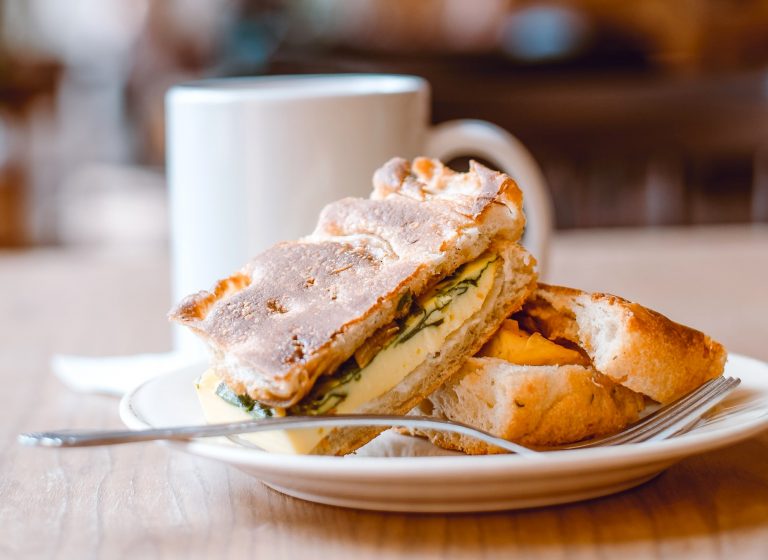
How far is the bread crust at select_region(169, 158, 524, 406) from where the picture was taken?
2.59 feet

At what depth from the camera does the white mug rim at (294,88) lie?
1.26 metres

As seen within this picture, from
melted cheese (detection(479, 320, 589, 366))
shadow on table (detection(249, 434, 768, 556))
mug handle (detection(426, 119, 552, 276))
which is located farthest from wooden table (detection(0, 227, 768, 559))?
mug handle (detection(426, 119, 552, 276))

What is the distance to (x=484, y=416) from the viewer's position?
2.91 feet

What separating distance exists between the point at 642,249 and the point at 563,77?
192cm

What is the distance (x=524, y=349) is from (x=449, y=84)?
306cm

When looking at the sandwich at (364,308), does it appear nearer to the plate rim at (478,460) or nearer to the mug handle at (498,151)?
the plate rim at (478,460)

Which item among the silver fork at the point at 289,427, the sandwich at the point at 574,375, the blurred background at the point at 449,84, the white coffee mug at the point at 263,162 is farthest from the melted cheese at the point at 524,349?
the blurred background at the point at 449,84

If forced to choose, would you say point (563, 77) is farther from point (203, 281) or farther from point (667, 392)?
point (667, 392)

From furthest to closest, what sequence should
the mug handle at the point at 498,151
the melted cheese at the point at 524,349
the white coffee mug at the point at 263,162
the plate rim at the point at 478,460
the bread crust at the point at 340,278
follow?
1. the mug handle at the point at 498,151
2. the white coffee mug at the point at 263,162
3. the melted cheese at the point at 524,349
4. the bread crust at the point at 340,278
5. the plate rim at the point at 478,460

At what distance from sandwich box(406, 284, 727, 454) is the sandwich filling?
0.05 metres

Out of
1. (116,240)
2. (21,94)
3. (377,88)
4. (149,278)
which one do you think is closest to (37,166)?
(21,94)

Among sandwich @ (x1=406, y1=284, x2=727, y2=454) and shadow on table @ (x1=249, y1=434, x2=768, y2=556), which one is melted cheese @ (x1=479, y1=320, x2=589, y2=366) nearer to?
sandwich @ (x1=406, y1=284, x2=727, y2=454)

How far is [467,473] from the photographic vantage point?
678mm

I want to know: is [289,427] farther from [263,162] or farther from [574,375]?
[263,162]
